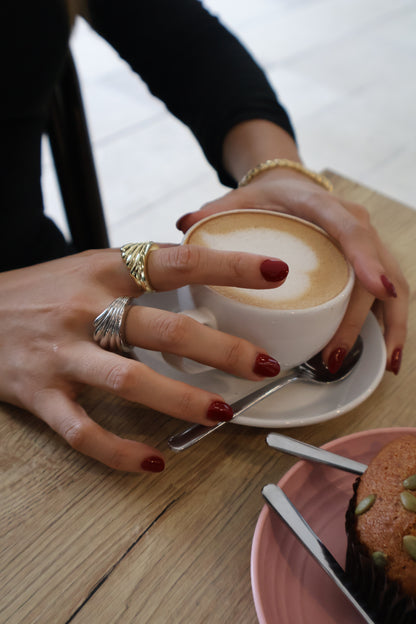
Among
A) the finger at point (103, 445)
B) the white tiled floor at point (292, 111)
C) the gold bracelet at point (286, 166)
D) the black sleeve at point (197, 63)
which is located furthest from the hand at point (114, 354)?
the white tiled floor at point (292, 111)

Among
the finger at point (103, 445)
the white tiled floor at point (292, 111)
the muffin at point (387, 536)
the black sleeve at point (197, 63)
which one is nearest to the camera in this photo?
the muffin at point (387, 536)

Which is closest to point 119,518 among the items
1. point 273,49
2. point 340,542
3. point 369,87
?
point 340,542

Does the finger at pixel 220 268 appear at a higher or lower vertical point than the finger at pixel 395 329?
higher

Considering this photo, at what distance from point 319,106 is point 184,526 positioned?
2754 millimetres

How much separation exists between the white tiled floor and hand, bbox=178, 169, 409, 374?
4.29ft

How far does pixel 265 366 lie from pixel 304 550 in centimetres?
17

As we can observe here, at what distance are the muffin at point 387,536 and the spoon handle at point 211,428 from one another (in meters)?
0.14

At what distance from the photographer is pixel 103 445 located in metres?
0.48

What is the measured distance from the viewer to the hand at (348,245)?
575 mm

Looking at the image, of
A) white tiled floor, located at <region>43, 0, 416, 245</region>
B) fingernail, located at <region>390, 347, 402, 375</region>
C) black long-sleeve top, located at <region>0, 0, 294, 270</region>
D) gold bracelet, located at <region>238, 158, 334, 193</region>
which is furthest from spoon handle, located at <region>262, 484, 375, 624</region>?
white tiled floor, located at <region>43, 0, 416, 245</region>

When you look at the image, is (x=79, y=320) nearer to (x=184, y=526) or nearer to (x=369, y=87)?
(x=184, y=526)

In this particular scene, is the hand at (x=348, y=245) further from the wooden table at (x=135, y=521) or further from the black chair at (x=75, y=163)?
the black chair at (x=75, y=163)

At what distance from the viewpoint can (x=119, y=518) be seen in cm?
47

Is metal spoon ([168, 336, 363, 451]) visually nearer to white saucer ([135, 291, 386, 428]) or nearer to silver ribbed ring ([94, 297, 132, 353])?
white saucer ([135, 291, 386, 428])
